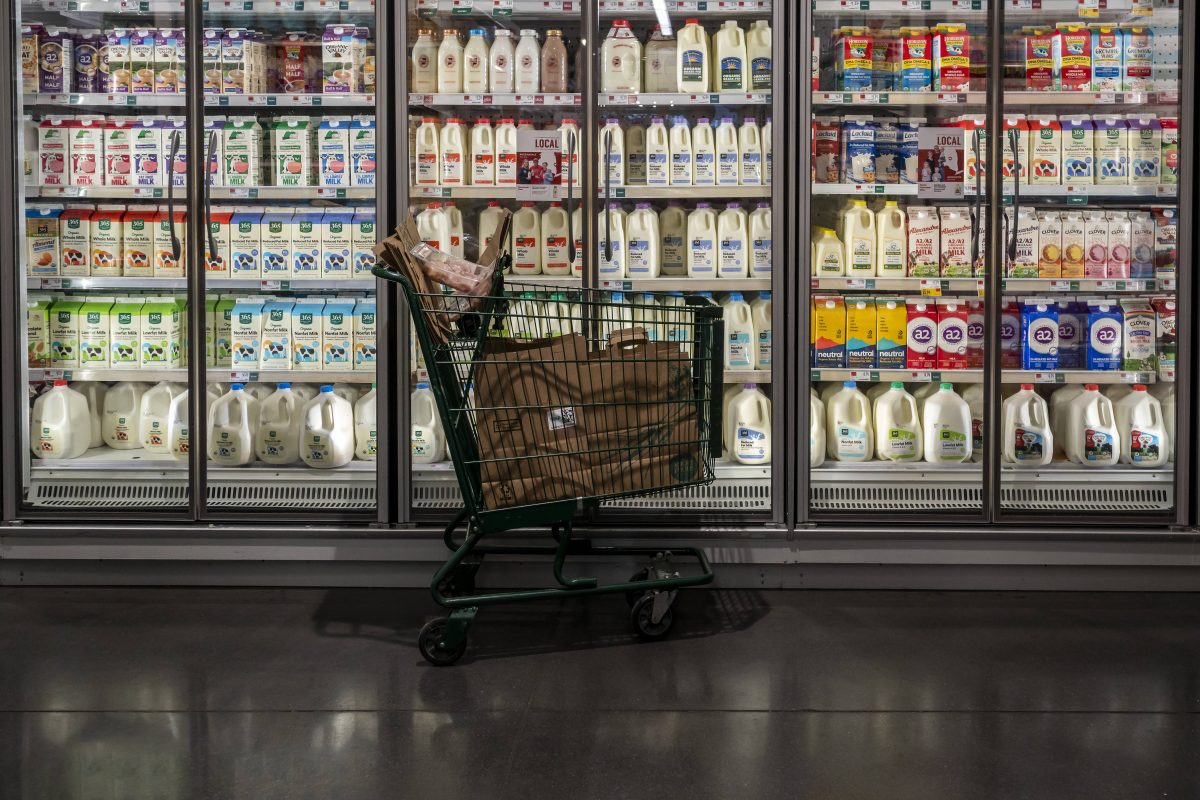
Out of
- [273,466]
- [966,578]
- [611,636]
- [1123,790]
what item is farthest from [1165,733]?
[273,466]

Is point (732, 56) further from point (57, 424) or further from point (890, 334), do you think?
point (57, 424)

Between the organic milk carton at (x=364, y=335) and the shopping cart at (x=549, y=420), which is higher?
the organic milk carton at (x=364, y=335)

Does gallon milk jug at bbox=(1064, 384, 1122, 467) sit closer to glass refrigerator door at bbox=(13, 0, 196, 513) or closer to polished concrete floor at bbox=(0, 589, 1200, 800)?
polished concrete floor at bbox=(0, 589, 1200, 800)

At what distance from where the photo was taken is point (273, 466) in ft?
13.0

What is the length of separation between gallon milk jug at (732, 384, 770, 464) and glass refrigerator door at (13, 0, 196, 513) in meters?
2.00

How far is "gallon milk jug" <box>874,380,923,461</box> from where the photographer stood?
399 centimetres

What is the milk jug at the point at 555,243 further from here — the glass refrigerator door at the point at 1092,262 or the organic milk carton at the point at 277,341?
the glass refrigerator door at the point at 1092,262

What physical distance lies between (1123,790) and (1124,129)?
2.61 metres

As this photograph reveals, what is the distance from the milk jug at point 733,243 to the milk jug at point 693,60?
1.51 feet

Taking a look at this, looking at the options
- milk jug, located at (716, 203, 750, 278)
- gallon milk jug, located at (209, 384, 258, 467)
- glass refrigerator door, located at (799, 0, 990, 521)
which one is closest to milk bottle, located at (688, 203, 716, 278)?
milk jug, located at (716, 203, 750, 278)

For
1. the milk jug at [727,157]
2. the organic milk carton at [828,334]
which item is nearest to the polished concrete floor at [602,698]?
the organic milk carton at [828,334]

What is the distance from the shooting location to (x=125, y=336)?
13.2ft

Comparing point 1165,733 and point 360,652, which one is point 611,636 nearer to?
point 360,652

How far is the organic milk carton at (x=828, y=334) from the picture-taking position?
13.0ft
